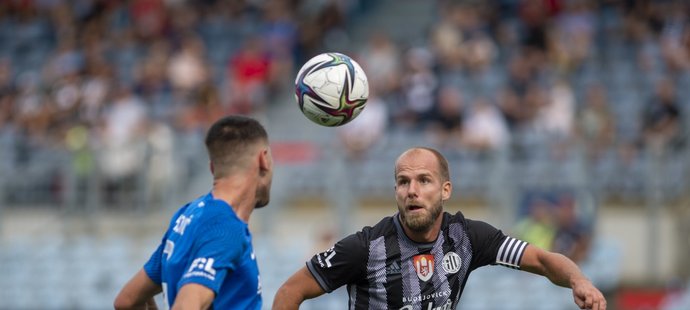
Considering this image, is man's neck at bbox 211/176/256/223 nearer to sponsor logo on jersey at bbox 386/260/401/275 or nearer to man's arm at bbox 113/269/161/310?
man's arm at bbox 113/269/161/310

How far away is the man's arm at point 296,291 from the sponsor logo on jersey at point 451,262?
2.23 ft

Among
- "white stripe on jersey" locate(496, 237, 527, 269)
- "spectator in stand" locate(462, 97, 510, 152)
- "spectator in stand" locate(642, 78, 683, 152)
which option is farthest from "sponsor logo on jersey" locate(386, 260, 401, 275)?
"spectator in stand" locate(642, 78, 683, 152)

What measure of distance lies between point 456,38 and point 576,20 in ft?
5.29

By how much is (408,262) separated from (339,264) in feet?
1.32

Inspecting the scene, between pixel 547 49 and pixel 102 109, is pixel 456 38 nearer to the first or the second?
pixel 547 49

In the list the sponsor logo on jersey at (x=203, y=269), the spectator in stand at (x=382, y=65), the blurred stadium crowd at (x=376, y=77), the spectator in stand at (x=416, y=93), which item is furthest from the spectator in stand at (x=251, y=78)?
the sponsor logo on jersey at (x=203, y=269)

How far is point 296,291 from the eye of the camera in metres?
6.16

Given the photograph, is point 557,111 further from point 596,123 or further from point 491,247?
point 491,247

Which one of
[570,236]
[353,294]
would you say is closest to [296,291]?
[353,294]

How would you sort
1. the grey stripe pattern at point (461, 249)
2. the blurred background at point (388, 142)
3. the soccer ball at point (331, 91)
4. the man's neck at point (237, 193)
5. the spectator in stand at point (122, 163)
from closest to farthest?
the man's neck at point (237, 193) → the grey stripe pattern at point (461, 249) → the soccer ball at point (331, 91) → the blurred background at point (388, 142) → the spectator in stand at point (122, 163)

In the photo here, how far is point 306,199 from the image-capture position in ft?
48.6

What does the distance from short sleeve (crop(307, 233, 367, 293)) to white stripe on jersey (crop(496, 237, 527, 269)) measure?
0.73 m

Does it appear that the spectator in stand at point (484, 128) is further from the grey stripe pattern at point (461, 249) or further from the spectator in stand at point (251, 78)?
the grey stripe pattern at point (461, 249)

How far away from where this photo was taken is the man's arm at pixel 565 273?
580 cm
